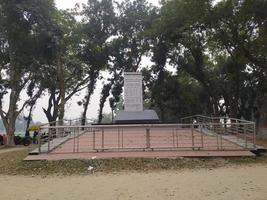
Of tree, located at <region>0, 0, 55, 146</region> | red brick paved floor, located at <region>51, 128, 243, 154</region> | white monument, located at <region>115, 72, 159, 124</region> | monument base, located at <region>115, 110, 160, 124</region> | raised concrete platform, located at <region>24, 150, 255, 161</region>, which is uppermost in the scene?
tree, located at <region>0, 0, 55, 146</region>

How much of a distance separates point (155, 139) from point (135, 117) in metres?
7.79

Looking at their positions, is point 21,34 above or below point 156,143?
above

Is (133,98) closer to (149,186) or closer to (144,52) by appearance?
(144,52)

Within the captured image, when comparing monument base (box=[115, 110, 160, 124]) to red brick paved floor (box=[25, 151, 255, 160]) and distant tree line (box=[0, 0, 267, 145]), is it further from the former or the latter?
red brick paved floor (box=[25, 151, 255, 160])

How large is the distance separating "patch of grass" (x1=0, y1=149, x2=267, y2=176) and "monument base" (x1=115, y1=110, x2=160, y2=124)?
1094cm

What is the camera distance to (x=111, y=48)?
33.8 meters

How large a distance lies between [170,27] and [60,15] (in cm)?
908

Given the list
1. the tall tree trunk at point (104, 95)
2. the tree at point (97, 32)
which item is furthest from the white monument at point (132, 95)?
the tall tree trunk at point (104, 95)

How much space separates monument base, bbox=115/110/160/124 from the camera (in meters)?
22.5

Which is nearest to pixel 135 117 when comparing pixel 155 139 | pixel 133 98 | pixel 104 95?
pixel 133 98

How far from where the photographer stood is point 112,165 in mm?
11062

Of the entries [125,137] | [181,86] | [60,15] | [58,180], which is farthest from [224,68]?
[58,180]

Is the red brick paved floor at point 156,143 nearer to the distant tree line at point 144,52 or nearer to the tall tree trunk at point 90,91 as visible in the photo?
the distant tree line at point 144,52

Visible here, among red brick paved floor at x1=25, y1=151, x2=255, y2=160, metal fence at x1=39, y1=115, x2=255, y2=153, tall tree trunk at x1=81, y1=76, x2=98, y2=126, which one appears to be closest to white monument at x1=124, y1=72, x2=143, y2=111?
metal fence at x1=39, y1=115, x2=255, y2=153
